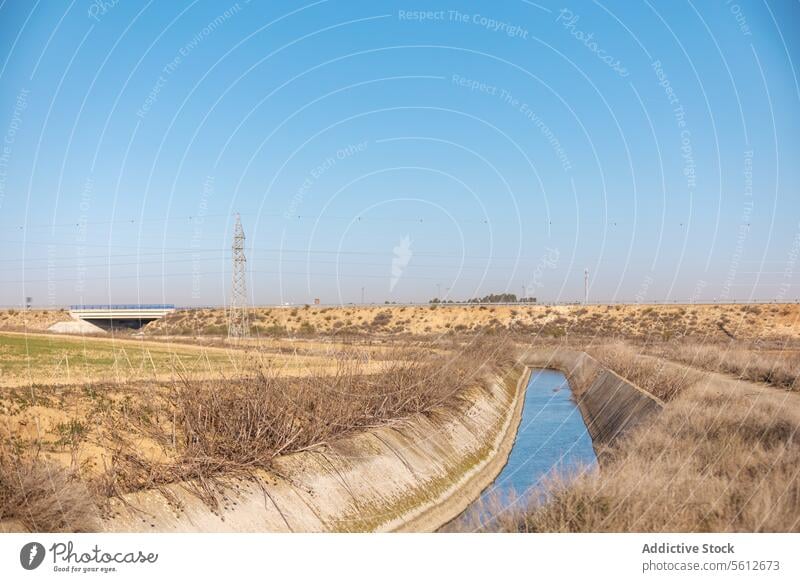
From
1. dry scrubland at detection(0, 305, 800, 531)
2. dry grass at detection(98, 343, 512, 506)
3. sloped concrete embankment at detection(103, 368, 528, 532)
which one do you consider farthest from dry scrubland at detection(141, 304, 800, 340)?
dry grass at detection(98, 343, 512, 506)

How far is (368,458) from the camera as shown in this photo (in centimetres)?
2248

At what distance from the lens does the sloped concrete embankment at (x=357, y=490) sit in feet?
52.7

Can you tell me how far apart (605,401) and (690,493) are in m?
27.9

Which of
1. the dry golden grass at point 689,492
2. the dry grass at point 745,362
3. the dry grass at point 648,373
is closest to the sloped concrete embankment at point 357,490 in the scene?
the dry golden grass at point 689,492

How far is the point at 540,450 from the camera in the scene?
35094 mm

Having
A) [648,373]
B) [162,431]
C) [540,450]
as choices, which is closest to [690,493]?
[162,431]

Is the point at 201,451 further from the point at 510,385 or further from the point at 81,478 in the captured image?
the point at 510,385

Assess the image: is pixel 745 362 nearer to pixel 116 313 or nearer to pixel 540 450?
pixel 540 450

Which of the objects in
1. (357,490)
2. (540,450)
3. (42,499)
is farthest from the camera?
(540,450)

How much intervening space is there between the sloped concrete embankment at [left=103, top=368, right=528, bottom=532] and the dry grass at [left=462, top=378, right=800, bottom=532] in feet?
15.9

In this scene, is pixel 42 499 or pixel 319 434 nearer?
pixel 42 499

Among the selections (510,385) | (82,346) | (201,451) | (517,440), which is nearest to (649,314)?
(510,385)

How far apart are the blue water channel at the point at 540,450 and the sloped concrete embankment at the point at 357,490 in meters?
1.05

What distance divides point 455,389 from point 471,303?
243ft
